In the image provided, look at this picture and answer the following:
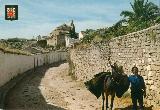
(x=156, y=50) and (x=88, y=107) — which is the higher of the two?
(x=156, y=50)

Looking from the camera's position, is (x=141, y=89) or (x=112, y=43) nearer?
(x=141, y=89)

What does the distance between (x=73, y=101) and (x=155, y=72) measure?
5.45 m

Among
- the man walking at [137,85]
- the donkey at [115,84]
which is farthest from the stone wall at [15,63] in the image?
the man walking at [137,85]

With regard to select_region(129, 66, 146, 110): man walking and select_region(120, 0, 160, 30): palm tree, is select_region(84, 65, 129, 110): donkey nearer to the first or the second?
select_region(129, 66, 146, 110): man walking

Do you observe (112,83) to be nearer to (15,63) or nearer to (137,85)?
(137,85)

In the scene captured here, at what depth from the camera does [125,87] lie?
580 inches

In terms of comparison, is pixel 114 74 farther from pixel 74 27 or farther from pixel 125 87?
pixel 74 27

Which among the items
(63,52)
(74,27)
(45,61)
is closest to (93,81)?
(45,61)

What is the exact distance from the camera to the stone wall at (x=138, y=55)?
14477 mm

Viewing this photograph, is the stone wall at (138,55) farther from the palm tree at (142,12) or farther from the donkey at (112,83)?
the palm tree at (142,12)

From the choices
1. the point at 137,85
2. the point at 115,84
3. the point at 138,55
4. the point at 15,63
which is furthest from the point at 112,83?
the point at 15,63

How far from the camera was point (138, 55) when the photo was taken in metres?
16.3

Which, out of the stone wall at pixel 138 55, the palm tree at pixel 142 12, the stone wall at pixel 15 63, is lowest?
the stone wall at pixel 15 63

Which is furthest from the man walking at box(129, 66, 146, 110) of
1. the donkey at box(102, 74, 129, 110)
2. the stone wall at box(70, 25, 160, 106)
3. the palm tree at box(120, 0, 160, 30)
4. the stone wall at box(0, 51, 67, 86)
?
the palm tree at box(120, 0, 160, 30)
